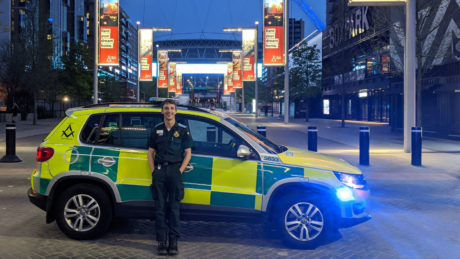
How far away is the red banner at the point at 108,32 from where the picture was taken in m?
21.1

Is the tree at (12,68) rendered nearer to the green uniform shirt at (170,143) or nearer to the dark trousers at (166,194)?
the green uniform shirt at (170,143)

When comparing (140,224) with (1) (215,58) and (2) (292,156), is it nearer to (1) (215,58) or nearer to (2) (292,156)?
(2) (292,156)

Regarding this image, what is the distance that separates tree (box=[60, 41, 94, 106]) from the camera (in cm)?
4441

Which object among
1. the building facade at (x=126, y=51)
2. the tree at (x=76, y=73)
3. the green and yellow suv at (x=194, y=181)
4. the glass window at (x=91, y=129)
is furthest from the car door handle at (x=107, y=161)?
the building facade at (x=126, y=51)

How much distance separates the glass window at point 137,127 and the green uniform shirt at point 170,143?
0.59 m

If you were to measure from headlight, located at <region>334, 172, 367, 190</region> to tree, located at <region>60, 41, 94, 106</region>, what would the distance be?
4200 cm

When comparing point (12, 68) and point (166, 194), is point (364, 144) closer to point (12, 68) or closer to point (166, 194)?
point (166, 194)

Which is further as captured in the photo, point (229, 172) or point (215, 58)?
point (215, 58)

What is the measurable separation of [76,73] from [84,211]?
4238 cm

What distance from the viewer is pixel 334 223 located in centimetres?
521

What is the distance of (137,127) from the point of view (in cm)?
547

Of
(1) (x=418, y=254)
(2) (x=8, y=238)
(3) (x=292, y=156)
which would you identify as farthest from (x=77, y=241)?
(1) (x=418, y=254)

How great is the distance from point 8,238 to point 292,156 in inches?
146

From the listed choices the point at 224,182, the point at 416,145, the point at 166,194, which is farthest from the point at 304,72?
the point at 166,194
